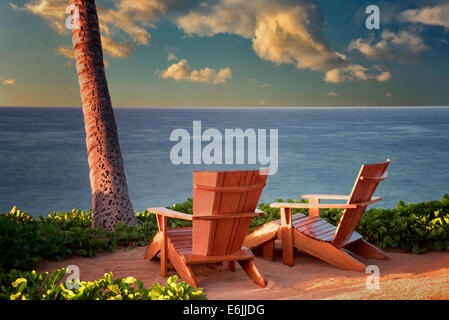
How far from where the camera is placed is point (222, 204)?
375 cm

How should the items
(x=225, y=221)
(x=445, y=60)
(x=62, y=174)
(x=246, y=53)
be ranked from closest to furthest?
1. (x=225, y=221)
2. (x=62, y=174)
3. (x=445, y=60)
4. (x=246, y=53)

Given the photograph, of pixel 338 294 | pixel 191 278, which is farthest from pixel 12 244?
pixel 338 294

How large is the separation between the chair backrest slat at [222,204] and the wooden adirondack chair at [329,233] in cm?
84

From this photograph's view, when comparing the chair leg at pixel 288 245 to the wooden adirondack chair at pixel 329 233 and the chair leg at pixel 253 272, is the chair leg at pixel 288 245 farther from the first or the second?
the chair leg at pixel 253 272

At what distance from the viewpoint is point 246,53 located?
108250 millimetres

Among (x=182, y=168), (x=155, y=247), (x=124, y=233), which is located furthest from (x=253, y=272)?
(x=182, y=168)

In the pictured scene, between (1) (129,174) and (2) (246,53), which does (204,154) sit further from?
(2) (246,53)

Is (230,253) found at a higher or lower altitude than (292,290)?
higher
